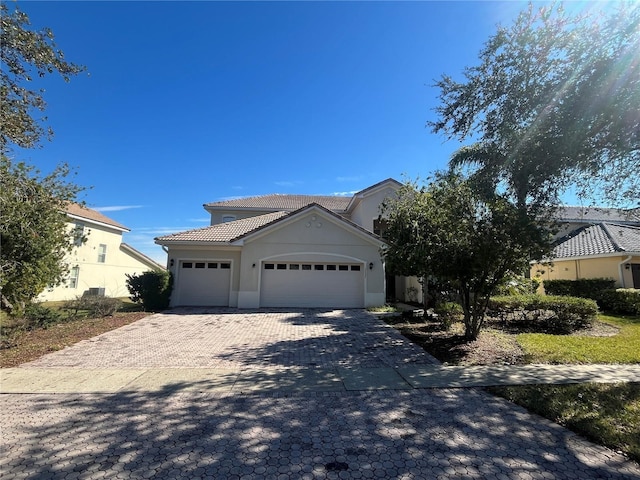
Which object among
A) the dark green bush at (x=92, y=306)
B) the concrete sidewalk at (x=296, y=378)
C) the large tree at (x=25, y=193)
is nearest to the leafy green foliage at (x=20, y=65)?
the large tree at (x=25, y=193)

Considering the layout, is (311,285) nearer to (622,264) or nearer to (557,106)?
(557,106)

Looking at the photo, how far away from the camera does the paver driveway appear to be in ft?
11.2

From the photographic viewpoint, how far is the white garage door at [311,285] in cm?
1680

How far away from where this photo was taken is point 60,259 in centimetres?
1069

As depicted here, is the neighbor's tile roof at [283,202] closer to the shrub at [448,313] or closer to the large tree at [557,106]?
the shrub at [448,313]

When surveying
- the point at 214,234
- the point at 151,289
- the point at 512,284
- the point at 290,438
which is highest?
the point at 214,234

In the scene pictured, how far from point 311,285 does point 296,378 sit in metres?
10.5

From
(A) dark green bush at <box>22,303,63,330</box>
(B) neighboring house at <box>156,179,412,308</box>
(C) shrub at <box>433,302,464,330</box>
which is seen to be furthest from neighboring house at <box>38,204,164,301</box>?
(C) shrub at <box>433,302,464,330</box>

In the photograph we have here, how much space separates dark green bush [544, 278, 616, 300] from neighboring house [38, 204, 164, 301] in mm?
27600

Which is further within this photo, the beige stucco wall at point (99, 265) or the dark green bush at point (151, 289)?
the beige stucco wall at point (99, 265)

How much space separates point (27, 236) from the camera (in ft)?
30.5

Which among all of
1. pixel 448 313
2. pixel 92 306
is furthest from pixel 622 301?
pixel 92 306

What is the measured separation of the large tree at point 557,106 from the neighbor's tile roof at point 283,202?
1764 cm

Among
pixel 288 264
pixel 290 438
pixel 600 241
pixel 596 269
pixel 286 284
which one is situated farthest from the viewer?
Answer: pixel 600 241
